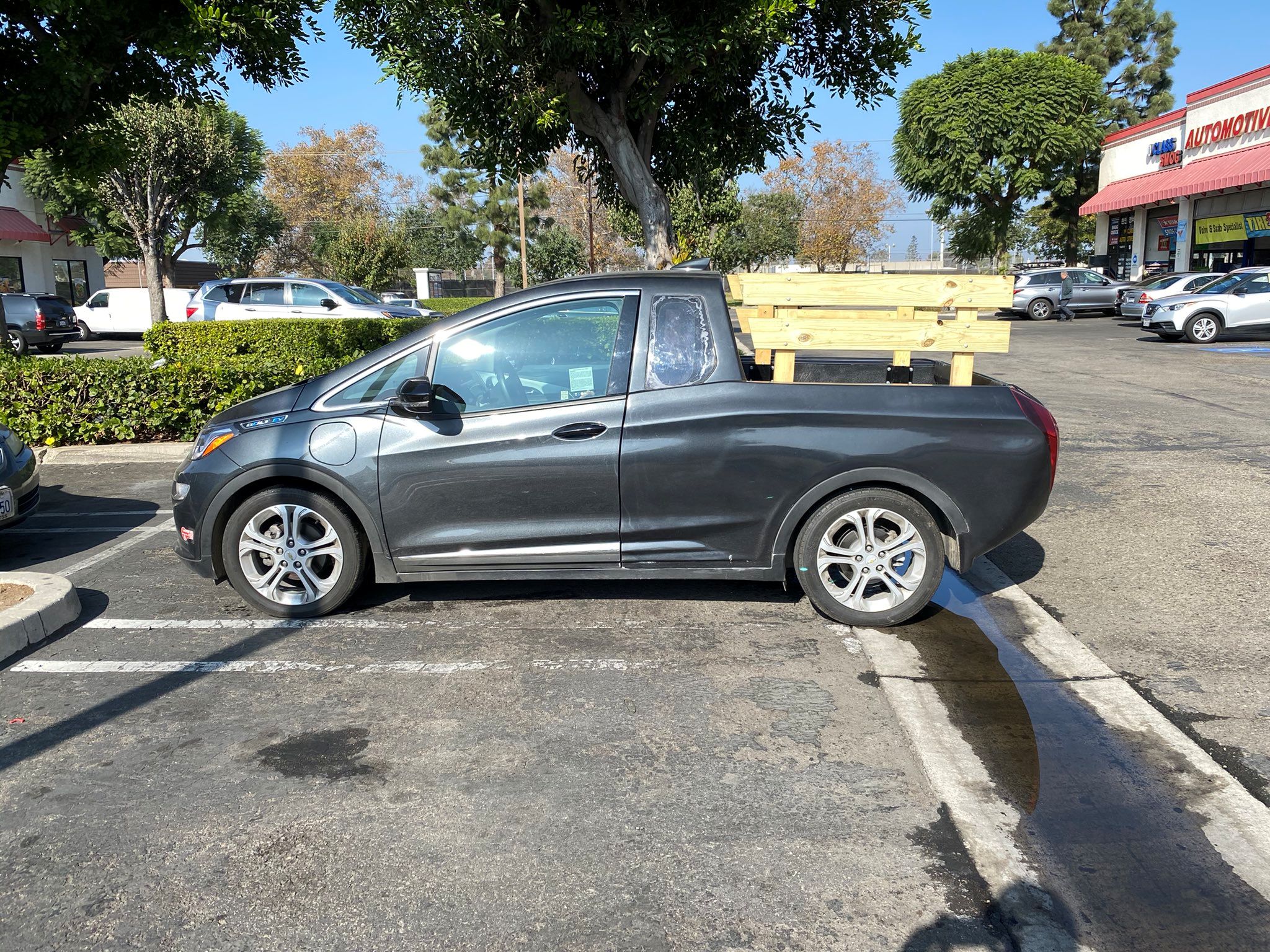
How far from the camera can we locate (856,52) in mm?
13492

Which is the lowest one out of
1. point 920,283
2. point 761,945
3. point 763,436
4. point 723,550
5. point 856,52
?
point 761,945

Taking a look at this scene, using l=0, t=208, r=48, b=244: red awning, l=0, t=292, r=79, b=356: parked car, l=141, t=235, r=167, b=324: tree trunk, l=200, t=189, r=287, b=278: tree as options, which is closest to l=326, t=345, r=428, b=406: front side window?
l=0, t=292, r=79, b=356: parked car

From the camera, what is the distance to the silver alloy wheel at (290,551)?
5164 mm

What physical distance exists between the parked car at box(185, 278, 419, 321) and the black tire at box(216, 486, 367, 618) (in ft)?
50.5

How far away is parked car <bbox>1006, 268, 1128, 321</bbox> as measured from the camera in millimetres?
33969

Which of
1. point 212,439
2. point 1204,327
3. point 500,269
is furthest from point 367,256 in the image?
point 212,439

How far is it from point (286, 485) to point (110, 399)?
587 centimetres

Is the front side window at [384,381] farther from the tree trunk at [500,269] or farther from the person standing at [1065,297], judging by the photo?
the tree trunk at [500,269]

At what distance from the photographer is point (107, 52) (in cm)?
1018

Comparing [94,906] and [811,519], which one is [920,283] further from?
[94,906]

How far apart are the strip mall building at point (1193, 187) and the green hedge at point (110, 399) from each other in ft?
96.6

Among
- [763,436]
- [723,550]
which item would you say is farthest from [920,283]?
[723,550]

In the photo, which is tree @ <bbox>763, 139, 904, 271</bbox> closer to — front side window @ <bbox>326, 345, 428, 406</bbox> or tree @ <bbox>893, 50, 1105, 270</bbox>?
tree @ <bbox>893, 50, 1105, 270</bbox>

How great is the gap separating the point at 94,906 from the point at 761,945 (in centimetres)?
190
